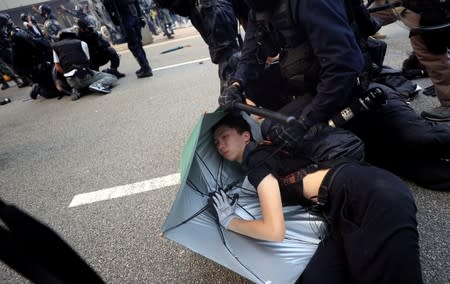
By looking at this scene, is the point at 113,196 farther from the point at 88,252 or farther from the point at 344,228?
the point at 344,228

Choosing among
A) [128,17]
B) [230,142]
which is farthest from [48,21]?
[230,142]

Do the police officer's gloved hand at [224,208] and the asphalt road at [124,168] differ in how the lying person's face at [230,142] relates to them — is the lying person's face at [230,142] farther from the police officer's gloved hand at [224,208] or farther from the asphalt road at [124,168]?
the asphalt road at [124,168]

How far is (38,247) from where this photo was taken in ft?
2.15

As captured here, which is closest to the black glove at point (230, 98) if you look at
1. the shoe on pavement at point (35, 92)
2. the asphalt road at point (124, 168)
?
the asphalt road at point (124, 168)

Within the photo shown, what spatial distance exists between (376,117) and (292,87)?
0.51m

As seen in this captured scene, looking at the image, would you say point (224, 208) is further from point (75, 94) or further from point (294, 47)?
point (75, 94)

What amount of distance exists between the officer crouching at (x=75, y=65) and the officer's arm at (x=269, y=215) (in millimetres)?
4543

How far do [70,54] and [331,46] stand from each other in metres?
4.61

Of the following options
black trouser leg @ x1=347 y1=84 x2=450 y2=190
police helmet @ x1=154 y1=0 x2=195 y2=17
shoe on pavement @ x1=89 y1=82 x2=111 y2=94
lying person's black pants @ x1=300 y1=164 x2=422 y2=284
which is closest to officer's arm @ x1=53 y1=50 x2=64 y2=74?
shoe on pavement @ x1=89 y1=82 x2=111 y2=94

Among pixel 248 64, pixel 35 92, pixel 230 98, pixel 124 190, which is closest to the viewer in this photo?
pixel 230 98

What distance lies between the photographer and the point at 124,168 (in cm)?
254

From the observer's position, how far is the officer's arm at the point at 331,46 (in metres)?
1.13

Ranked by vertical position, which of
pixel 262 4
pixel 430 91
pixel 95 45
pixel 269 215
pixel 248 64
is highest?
pixel 262 4

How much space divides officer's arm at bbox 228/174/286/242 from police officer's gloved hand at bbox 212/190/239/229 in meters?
0.14
